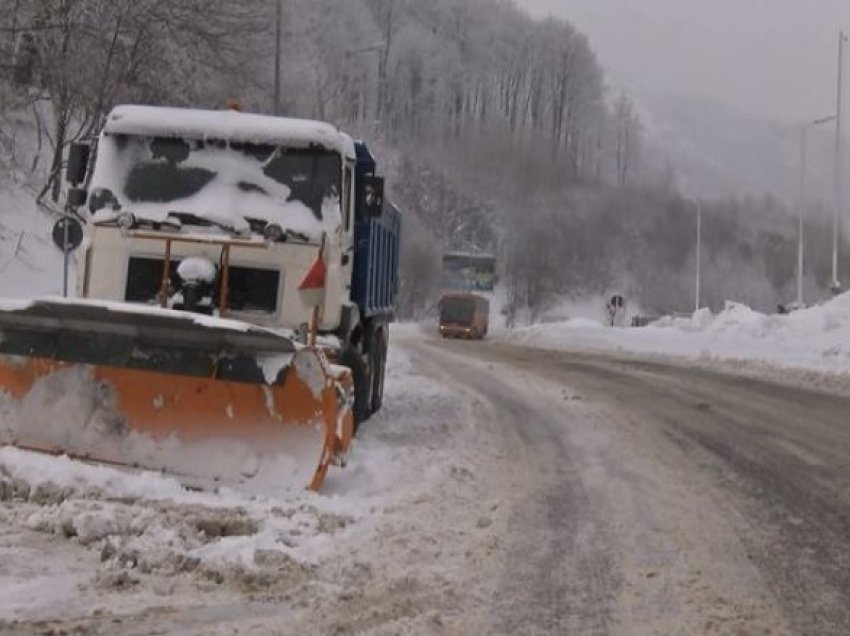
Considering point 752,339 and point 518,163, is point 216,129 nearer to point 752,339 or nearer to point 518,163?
point 752,339

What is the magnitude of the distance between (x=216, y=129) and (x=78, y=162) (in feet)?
4.04

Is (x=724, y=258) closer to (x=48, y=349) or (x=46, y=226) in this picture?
(x=46, y=226)

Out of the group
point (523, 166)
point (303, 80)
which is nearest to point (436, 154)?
point (523, 166)

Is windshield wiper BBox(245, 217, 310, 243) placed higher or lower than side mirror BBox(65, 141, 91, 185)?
lower

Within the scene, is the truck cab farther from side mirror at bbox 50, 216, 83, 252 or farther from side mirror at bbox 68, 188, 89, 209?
side mirror at bbox 50, 216, 83, 252

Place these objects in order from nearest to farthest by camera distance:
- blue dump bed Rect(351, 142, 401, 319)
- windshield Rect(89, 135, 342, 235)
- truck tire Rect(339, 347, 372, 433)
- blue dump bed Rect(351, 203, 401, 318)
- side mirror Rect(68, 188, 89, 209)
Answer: windshield Rect(89, 135, 342, 235), side mirror Rect(68, 188, 89, 209), truck tire Rect(339, 347, 372, 433), blue dump bed Rect(351, 142, 401, 319), blue dump bed Rect(351, 203, 401, 318)

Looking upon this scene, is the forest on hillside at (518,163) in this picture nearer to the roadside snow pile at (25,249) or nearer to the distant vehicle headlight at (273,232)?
the roadside snow pile at (25,249)

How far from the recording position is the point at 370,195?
9.55 m

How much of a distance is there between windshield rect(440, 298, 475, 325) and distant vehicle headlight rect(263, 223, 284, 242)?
162 ft

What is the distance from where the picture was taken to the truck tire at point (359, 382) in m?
9.75

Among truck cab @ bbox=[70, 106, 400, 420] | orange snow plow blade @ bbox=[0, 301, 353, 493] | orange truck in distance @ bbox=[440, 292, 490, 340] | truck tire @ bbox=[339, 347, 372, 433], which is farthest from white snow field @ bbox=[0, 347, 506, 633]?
orange truck in distance @ bbox=[440, 292, 490, 340]

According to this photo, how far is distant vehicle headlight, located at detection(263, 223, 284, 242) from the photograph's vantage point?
834 cm

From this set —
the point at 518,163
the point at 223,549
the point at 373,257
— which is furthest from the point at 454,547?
the point at 518,163

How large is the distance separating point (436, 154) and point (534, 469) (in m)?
98.1
